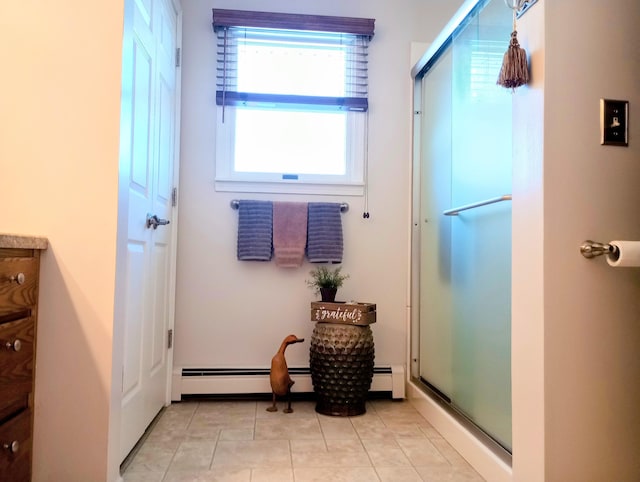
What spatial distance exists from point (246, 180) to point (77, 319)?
4.29ft

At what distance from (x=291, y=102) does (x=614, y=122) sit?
1.66m

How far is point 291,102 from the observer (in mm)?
2502

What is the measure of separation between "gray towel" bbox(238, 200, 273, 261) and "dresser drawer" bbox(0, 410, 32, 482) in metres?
1.26

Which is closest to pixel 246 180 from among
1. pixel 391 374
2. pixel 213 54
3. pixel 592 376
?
pixel 213 54

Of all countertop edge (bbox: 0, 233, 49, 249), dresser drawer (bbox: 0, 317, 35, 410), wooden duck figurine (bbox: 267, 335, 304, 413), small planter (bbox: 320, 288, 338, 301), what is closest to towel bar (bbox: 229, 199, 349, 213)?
small planter (bbox: 320, 288, 338, 301)

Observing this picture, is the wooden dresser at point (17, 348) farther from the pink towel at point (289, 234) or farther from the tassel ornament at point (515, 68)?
the tassel ornament at point (515, 68)

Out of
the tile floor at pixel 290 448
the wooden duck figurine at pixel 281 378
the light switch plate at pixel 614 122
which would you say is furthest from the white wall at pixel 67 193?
the light switch plate at pixel 614 122

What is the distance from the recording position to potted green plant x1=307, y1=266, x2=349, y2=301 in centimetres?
231

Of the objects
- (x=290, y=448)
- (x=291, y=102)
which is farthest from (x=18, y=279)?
(x=291, y=102)

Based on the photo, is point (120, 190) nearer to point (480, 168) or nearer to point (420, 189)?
point (480, 168)

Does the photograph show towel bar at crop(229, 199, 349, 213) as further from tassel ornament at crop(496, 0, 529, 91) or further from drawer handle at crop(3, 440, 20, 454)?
drawer handle at crop(3, 440, 20, 454)

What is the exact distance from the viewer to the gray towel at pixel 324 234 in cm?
238

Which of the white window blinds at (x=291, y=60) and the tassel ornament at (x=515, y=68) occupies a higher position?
the white window blinds at (x=291, y=60)

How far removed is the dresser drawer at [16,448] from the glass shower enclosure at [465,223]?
1425 millimetres
